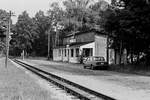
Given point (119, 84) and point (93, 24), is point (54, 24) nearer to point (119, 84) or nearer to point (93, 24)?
point (93, 24)

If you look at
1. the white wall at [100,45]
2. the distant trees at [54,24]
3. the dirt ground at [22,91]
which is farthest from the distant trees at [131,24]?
the distant trees at [54,24]

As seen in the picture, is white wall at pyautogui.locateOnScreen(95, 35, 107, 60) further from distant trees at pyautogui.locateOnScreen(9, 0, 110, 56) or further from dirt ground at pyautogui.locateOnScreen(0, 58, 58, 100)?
dirt ground at pyautogui.locateOnScreen(0, 58, 58, 100)

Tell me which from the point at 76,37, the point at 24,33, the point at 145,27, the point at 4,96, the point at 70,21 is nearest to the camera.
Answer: the point at 4,96

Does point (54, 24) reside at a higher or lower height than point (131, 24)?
higher

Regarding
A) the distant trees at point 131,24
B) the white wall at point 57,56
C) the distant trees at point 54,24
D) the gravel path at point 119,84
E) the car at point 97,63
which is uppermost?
the distant trees at point 54,24

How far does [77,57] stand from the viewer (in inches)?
2095

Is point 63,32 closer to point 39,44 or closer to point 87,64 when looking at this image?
point 39,44

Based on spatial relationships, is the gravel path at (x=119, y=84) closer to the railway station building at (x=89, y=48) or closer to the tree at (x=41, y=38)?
the railway station building at (x=89, y=48)

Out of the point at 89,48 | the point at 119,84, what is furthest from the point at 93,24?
the point at 119,84

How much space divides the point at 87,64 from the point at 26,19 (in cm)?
7752

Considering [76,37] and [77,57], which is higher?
[76,37]

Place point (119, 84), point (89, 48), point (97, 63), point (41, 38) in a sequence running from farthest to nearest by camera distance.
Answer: point (41, 38)
point (89, 48)
point (97, 63)
point (119, 84)

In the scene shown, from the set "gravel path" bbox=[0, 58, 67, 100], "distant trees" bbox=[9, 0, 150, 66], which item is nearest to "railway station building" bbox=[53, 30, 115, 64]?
"distant trees" bbox=[9, 0, 150, 66]

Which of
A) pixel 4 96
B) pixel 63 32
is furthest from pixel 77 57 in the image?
pixel 4 96
